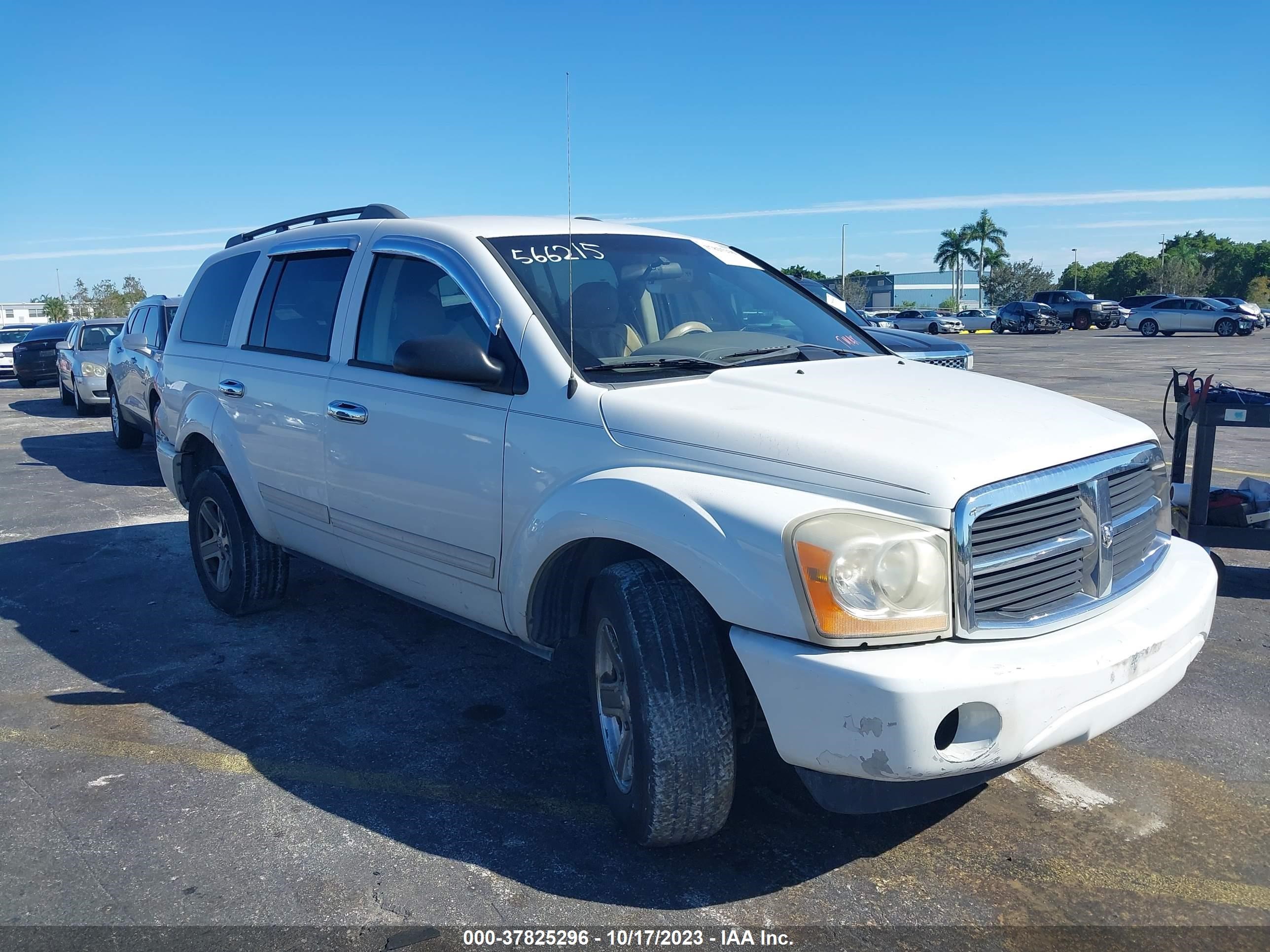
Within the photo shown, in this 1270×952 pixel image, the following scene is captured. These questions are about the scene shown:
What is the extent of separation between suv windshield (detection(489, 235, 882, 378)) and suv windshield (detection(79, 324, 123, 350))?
1441cm

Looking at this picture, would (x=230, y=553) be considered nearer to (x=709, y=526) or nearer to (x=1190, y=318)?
(x=709, y=526)

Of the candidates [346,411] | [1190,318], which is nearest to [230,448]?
[346,411]

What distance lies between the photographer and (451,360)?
3371 millimetres

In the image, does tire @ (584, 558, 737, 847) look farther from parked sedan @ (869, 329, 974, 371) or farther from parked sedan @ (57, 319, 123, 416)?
parked sedan @ (57, 319, 123, 416)

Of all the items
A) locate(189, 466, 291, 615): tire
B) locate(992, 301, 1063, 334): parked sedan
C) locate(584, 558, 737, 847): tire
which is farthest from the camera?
locate(992, 301, 1063, 334): parked sedan

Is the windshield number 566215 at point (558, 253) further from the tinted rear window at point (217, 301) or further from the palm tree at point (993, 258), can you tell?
the palm tree at point (993, 258)

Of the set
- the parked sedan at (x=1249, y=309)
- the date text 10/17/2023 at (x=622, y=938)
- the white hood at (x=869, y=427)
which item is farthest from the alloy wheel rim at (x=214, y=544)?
the parked sedan at (x=1249, y=309)

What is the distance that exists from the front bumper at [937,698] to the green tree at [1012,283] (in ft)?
315

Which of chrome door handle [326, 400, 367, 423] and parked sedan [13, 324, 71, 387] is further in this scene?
parked sedan [13, 324, 71, 387]

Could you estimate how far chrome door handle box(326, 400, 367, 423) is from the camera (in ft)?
13.2

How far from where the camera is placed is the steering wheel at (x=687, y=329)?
3770mm

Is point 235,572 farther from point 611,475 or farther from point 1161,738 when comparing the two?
point 1161,738

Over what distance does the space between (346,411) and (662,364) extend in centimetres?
143

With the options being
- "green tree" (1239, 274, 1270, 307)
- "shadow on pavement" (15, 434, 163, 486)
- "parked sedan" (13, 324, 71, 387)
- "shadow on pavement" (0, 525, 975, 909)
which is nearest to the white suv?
"shadow on pavement" (0, 525, 975, 909)
